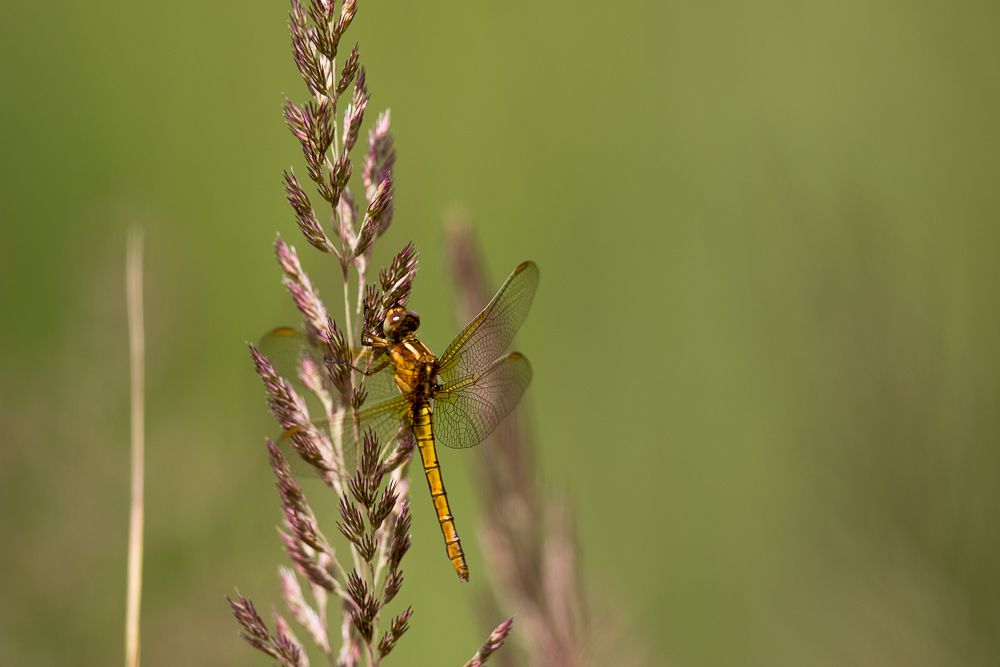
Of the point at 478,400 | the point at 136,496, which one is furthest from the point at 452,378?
the point at 136,496

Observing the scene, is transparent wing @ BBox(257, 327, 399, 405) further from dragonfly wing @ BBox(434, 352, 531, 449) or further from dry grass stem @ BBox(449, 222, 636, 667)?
dry grass stem @ BBox(449, 222, 636, 667)

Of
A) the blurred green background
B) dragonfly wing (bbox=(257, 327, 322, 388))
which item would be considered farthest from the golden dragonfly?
the blurred green background

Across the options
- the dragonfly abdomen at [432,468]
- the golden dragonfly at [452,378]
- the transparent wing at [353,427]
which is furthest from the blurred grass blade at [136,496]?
the dragonfly abdomen at [432,468]

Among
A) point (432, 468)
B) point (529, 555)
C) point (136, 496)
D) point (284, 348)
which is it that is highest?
point (284, 348)

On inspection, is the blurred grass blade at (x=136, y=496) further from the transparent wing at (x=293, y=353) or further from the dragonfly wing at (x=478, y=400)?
the dragonfly wing at (x=478, y=400)

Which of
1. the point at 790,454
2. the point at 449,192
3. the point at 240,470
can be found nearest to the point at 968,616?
the point at 790,454

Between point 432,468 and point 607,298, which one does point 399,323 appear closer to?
point 432,468

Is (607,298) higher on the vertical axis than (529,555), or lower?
higher
